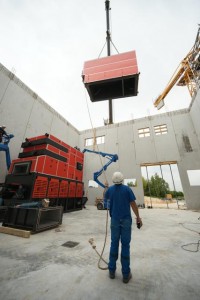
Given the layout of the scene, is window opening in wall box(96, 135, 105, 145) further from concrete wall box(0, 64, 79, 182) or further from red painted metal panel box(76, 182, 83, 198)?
red painted metal panel box(76, 182, 83, 198)

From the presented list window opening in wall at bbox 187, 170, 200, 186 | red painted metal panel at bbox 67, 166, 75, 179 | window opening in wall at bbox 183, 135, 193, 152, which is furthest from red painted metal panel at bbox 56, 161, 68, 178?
window opening in wall at bbox 183, 135, 193, 152

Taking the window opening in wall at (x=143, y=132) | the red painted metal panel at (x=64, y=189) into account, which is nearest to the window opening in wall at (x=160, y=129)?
the window opening in wall at (x=143, y=132)

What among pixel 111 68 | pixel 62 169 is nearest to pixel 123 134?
pixel 62 169

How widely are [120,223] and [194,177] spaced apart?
448 inches

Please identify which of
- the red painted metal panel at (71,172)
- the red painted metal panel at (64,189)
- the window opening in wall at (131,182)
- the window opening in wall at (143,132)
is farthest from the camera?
the window opening in wall at (143,132)

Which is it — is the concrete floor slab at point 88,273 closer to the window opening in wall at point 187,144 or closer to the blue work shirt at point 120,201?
the blue work shirt at point 120,201

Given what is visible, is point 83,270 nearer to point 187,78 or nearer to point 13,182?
point 13,182

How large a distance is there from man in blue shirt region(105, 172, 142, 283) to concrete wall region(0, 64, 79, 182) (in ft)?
28.4

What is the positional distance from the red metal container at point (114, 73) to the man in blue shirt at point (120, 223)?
456cm

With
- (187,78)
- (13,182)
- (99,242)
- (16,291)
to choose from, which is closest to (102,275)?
(16,291)

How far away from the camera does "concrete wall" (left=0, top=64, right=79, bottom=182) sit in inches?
356

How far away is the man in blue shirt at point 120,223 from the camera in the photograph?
1.96 m

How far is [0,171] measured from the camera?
827 centimetres

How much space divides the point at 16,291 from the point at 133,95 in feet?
22.3
